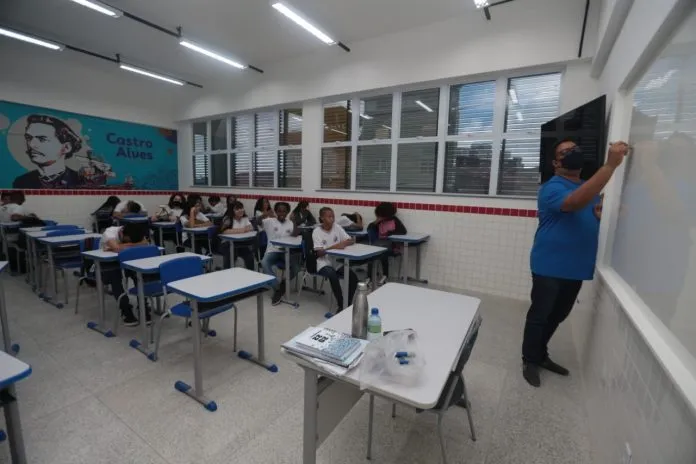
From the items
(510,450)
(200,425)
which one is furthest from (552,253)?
(200,425)

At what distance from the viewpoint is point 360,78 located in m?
5.38

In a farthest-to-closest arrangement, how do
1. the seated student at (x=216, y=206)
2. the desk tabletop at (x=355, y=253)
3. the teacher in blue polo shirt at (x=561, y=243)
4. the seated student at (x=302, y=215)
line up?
the seated student at (x=216, y=206), the seated student at (x=302, y=215), the desk tabletop at (x=355, y=253), the teacher in blue polo shirt at (x=561, y=243)

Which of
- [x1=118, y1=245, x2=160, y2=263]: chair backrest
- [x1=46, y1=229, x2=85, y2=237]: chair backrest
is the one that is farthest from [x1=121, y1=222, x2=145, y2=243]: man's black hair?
[x1=46, y1=229, x2=85, y2=237]: chair backrest

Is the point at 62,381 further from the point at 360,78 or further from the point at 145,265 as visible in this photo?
the point at 360,78

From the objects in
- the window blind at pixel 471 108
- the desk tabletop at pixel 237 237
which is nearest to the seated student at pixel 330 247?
the desk tabletop at pixel 237 237

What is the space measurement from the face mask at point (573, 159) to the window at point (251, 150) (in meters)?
5.09

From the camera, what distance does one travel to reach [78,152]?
6.86m

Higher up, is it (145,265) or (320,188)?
(320,188)

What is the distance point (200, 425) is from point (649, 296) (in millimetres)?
2357

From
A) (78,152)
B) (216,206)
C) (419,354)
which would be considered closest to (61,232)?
(216,206)

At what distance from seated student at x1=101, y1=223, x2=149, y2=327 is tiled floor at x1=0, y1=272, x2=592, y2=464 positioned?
14.3 inches

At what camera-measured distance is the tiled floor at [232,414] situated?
1748 millimetres

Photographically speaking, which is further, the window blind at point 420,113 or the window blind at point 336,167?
the window blind at point 336,167

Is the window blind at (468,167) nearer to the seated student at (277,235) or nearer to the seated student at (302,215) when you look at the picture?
the seated student at (302,215)
